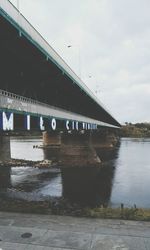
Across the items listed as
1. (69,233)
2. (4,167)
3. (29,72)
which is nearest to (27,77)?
(29,72)

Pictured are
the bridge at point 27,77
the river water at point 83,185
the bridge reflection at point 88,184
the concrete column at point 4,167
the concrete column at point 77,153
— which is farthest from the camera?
the concrete column at point 77,153

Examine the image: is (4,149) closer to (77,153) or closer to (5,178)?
(77,153)

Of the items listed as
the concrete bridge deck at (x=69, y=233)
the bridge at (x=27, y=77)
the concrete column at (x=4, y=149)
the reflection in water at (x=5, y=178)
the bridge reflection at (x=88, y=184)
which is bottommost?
the bridge reflection at (x=88, y=184)

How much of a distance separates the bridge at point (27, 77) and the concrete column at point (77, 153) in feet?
60.9

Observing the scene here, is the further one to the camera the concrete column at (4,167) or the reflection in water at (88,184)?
the concrete column at (4,167)

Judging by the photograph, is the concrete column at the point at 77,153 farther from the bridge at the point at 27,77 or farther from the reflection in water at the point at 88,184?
the bridge at the point at 27,77

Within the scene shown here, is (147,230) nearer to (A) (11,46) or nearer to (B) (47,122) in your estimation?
(A) (11,46)

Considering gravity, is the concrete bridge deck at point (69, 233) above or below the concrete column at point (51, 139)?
below

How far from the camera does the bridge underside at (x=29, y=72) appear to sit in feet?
59.6

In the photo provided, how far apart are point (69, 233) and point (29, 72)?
15739mm

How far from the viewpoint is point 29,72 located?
2595cm

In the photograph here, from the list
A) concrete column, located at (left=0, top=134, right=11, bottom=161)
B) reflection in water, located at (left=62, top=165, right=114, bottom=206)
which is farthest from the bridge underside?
concrete column, located at (left=0, top=134, right=11, bottom=161)

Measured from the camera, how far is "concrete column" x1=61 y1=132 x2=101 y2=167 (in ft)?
185

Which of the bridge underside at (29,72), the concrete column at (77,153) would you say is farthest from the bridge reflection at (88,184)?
the bridge underside at (29,72)
